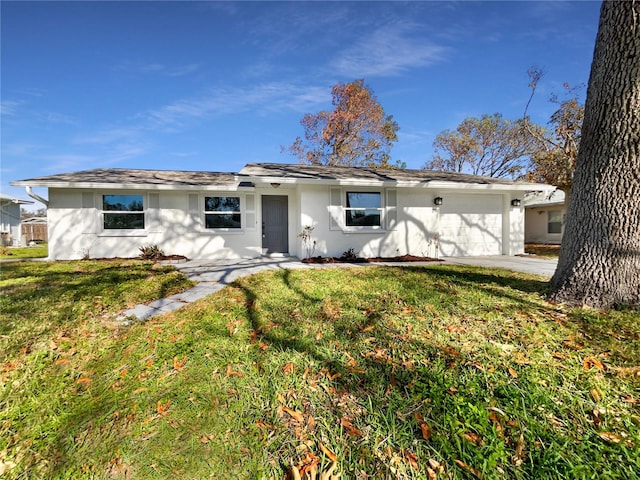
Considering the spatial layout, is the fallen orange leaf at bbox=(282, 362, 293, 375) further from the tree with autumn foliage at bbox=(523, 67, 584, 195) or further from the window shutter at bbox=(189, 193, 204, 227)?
the tree with autumn foliage at bbox=(523, 67, 584, 195)

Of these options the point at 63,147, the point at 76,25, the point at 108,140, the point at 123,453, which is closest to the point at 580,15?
the point at 123,453

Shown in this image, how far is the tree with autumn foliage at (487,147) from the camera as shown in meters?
20.9

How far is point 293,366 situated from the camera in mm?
2639

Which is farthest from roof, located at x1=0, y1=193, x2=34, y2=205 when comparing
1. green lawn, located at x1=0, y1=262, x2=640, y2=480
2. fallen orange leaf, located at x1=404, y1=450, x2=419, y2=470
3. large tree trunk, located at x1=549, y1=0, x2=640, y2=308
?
large tree trunk, located at x1=549, y1=0, x2=640, y2=308

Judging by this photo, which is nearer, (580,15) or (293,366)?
(293,366)

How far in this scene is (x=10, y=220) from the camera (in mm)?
18375

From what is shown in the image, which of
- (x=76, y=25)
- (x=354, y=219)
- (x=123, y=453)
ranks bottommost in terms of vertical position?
(x=123, y=453)

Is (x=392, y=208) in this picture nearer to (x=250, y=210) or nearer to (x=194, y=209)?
(x=250, y=210)

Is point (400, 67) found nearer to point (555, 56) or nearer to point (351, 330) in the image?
point (555, 56)

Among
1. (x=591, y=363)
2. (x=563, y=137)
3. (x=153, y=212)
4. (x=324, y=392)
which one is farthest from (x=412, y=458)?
(x=563, y=137)

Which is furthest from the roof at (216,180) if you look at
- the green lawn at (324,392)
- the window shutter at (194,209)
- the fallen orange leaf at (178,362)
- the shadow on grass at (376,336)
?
the fallen orange leaf at (178,362)

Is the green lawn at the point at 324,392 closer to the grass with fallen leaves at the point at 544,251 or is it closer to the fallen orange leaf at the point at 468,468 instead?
the fallen orange leaf at the point at 468,468

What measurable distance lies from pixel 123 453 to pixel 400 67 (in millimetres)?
13550

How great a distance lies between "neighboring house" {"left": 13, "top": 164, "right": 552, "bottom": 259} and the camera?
8789 mm
